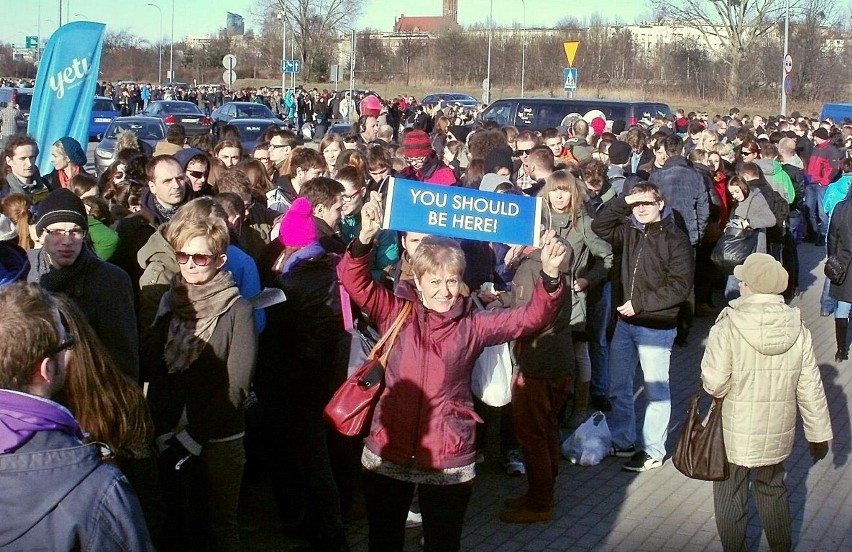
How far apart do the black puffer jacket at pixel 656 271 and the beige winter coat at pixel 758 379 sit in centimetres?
140

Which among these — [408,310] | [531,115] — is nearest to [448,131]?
[531,115]

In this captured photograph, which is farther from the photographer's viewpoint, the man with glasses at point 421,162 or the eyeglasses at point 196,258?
the man with glasses at point 421,162

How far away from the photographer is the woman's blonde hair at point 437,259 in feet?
14.6

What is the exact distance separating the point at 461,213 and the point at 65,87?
7.19 metres

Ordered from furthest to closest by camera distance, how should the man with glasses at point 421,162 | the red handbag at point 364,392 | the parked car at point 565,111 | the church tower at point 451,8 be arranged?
the church tower at point 451,8
the parked car at point 565,111
the man with glasses at point 421,162
the red handbag at point 364,392

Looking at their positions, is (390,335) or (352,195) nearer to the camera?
(390,335)

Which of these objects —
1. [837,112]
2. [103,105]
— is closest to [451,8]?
[103,105]

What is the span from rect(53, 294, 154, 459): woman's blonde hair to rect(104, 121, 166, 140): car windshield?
21.7 meters

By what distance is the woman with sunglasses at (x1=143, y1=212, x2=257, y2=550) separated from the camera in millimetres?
4520

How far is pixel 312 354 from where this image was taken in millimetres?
5242

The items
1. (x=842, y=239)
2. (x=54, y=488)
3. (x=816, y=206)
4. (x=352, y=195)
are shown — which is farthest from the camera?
(x=816, y=206)

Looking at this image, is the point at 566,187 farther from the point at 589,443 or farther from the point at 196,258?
the point at 196,258

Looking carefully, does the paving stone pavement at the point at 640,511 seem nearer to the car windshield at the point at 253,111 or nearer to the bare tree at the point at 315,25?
the car windshield at the point at 253,111

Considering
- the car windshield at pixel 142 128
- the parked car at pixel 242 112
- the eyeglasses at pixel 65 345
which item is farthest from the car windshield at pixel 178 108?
the eyeglasses at pixel 65 345
